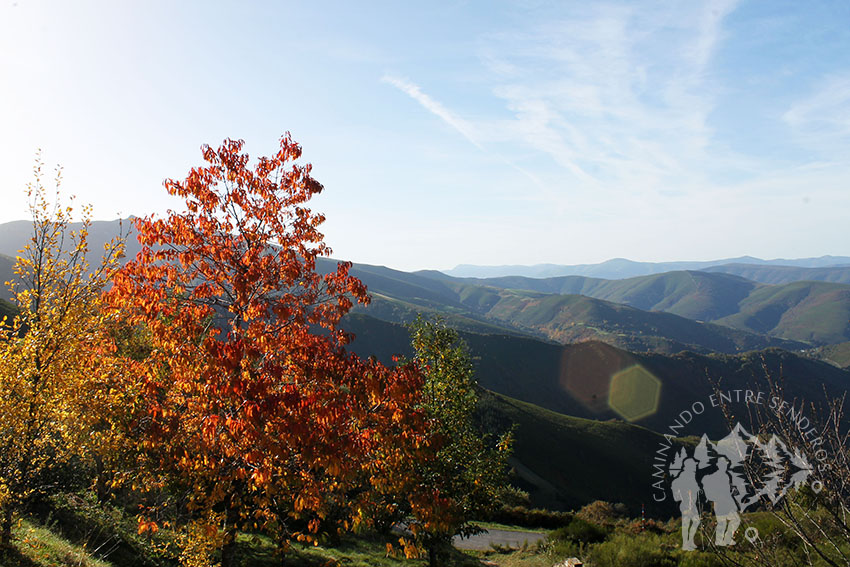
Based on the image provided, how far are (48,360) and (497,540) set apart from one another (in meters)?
29.8

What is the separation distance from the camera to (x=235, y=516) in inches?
417

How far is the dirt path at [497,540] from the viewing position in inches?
1180

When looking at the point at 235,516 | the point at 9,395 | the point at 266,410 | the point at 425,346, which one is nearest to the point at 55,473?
the point at 9,395

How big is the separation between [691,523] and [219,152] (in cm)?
2236

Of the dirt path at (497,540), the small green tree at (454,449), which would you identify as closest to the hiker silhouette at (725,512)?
the small green tree at (454,449)

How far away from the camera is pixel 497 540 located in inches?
1255

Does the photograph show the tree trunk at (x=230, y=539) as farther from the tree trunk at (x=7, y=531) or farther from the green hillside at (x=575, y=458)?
the green hillside at (x=575, y=458)

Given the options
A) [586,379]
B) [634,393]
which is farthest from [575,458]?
[586,379]

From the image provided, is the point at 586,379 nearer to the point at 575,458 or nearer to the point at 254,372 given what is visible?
the point at 575,458

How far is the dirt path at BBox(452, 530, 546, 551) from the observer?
30.0 meters

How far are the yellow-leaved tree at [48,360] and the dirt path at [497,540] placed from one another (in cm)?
2499

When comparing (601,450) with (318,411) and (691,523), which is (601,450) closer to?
(691,523)

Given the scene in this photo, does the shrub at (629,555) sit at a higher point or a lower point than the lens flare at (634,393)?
higher

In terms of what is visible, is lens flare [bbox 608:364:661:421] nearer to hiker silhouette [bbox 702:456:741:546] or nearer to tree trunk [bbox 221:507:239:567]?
hiker silhouette [bbox 702:456:741:546]
